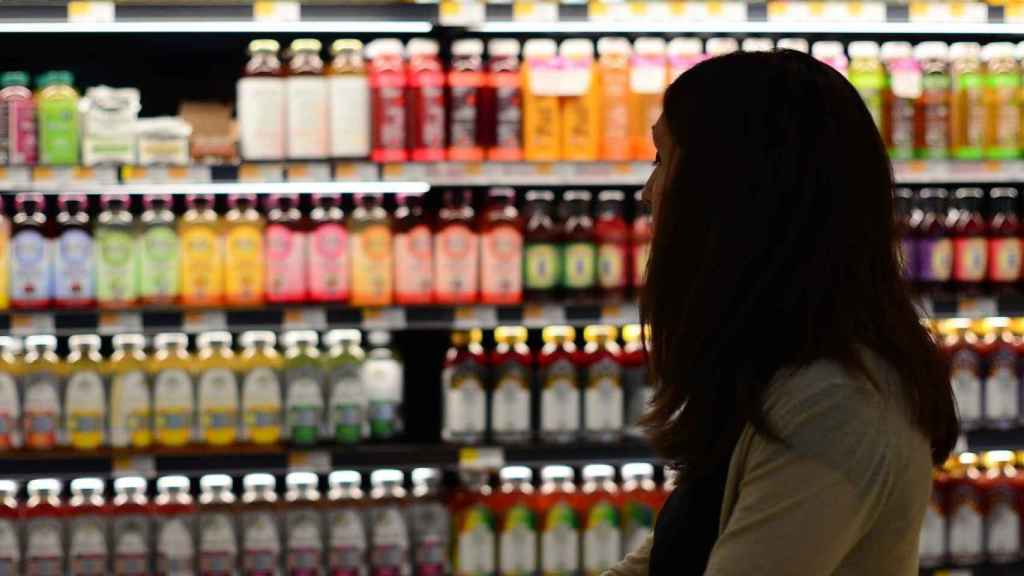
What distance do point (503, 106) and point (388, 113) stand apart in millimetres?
284

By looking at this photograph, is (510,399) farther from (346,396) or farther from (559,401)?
(346,396)

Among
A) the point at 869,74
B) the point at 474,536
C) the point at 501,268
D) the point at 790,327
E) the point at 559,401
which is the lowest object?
the point at 474,536

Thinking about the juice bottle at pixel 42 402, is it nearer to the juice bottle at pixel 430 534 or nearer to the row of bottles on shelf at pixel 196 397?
the row of bottles on shelf at pixel 196 397

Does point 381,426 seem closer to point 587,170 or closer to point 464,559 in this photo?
point 464,559

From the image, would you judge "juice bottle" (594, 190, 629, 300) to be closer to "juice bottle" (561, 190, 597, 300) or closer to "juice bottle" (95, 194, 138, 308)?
"juice bottle" (561, 190, 597, 300)

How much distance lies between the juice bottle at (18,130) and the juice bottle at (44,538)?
0.80 meters

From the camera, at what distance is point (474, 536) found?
3.39 metres

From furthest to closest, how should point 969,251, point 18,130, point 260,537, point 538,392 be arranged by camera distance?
point 969,251
point 538,392
point 260,537
point 18,130

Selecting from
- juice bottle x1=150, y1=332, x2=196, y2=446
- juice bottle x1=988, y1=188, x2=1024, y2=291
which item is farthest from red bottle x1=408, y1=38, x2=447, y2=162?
juice bottle x1=988, y1=188, x2=1024, y2=291

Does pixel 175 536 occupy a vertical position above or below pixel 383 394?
below

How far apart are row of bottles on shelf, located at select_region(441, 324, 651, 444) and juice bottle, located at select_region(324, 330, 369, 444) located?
0.72ft

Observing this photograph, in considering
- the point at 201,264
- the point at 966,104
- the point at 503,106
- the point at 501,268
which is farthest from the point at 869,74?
the point at 201,264

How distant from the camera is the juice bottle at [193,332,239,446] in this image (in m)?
3.31

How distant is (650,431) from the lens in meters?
1.19
